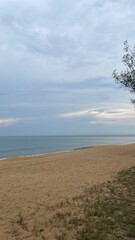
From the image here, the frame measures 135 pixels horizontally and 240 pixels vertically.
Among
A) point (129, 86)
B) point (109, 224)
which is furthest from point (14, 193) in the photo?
point (129, 86)

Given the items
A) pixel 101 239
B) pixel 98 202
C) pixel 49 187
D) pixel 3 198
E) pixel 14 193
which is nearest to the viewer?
pixel 101 239

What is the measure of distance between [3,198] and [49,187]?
2398mm

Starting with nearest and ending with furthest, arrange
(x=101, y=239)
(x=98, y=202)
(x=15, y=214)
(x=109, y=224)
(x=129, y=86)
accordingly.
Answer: (x=101, y=239)
(x=109, y=224)
(x=15, y=214)
(x=98, y=202)
(x=129, y=86)

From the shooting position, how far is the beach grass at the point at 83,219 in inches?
247

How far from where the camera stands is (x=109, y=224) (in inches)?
267

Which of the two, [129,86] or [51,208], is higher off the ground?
[129,86]

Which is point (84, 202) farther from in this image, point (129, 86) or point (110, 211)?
point (129, 86)

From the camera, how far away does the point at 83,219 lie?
7.29 metres

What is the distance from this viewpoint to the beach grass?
20.6ft

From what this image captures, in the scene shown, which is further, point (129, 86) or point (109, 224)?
point (129, 86)

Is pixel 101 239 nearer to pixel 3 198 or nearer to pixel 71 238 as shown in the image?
pixel 71 238

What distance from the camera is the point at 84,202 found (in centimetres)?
916

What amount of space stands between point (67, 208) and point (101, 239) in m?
2.79

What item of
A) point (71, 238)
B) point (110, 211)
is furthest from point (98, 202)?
point (71, 238)
